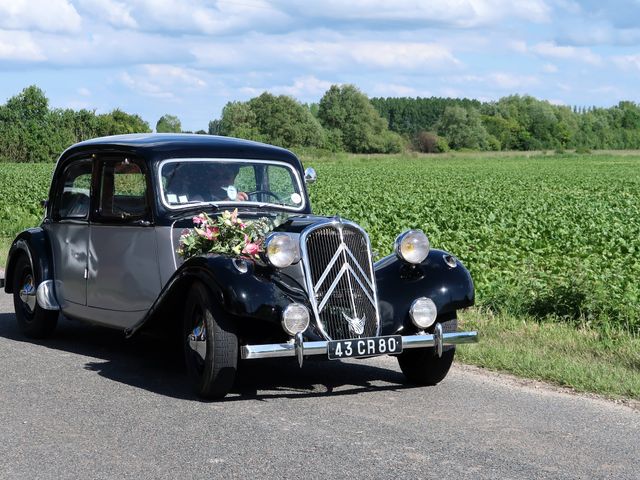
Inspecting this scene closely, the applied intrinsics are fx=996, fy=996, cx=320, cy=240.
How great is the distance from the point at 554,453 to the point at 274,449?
1462mm

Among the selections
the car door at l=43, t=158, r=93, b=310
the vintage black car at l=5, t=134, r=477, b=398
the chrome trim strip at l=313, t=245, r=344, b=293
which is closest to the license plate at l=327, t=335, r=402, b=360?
the vintage black car at l=5, t=134, r=477, b=398

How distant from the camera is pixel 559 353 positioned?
26.2ft

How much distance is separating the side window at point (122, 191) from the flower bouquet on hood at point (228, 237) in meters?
0.78

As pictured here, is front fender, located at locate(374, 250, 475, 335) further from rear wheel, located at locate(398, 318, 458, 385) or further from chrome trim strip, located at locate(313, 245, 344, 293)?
chrome trim strip, located at locate(313, 245, 344, 293)

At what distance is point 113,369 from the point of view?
7543 mm

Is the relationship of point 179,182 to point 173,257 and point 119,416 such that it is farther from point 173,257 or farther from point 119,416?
point 119,416

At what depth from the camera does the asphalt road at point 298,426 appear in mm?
4926

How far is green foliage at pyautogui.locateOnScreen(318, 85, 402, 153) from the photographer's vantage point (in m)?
129

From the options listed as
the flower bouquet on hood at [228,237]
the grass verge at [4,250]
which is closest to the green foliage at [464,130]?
the grass verge at [4,250]

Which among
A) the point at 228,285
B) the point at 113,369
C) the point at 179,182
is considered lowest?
the point at 113,369

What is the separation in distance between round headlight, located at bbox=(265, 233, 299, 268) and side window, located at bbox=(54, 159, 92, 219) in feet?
8.35

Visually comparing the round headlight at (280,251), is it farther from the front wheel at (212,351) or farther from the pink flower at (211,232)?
the pink flower at (211,232)

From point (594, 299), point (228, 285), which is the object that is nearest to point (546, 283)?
point (594, 299)

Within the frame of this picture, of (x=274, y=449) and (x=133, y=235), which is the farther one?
(x=133, y=235)
